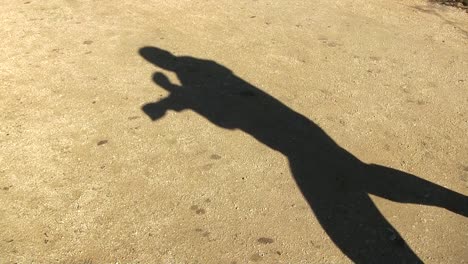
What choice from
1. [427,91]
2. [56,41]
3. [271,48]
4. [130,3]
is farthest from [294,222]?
[130,3]

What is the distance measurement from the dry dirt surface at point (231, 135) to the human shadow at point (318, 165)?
0.02 meters

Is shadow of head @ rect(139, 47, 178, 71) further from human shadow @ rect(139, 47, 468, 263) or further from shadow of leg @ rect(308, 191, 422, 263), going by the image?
shadow of leg @ rect(308, 191, 422, 263)

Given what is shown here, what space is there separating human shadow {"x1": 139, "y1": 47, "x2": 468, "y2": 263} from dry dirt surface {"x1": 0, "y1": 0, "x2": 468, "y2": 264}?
0.05 ft

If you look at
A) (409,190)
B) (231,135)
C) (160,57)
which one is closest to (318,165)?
(409,190)

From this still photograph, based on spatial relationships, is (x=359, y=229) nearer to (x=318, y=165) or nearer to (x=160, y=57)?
(x=318, y=165)

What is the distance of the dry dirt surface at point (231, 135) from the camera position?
14.9ft

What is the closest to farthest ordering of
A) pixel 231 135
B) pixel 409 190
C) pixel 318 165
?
pixel 409 190 < pixel 318 165 < pixel 231 135

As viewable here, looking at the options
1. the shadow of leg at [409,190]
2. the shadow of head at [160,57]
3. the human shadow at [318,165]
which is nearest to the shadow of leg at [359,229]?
the human shadow at [318,165]

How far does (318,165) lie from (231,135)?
0.91m

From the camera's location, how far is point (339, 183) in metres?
5.07

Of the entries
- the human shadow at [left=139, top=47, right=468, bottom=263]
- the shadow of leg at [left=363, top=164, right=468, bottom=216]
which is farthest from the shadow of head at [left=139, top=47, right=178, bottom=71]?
the shadow of leg at [left=363, top=164, right=468, bottom=216]

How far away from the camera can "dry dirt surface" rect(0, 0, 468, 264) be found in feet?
14.9

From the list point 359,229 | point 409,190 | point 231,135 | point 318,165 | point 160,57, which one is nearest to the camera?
point 359,229

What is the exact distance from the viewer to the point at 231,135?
571cm
